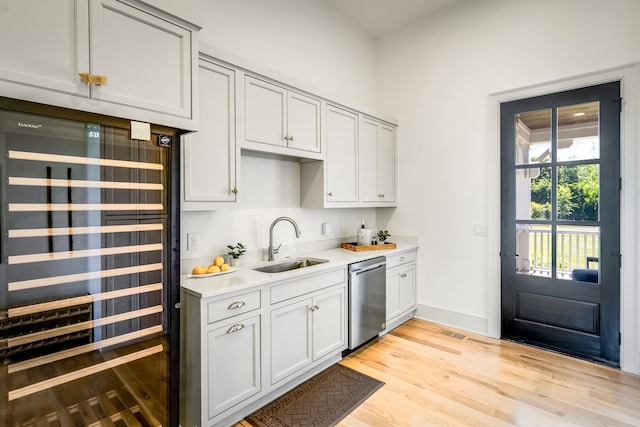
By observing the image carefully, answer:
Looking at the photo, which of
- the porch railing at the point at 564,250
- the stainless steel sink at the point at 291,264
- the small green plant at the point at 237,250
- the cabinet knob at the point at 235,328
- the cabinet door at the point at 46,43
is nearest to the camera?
the cabinet door at the point at 46,43

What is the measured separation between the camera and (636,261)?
2.54 m

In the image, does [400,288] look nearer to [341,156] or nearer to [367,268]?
[367,268]

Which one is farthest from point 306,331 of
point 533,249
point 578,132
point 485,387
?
point 578,132

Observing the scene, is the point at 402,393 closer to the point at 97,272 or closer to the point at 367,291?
the point at 367,291

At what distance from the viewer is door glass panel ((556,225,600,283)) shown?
2.73 m

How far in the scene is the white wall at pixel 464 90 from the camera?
108 inches

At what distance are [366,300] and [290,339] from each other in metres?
0.91

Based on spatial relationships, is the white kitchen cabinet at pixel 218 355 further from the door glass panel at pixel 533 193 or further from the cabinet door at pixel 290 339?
the door glass panel at pixel 533 193

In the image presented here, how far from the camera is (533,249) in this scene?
3016 millimetres

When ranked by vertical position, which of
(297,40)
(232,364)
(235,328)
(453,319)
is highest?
(297,40)

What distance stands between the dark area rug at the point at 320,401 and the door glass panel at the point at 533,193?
2.08m

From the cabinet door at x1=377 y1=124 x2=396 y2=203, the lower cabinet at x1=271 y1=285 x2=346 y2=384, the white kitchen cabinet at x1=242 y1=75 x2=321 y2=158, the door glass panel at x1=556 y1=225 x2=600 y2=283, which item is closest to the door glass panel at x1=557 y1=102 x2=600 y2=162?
the door glass panel at x1=556 y1=225 x2=600 y2=283

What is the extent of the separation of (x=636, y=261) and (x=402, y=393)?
213cm

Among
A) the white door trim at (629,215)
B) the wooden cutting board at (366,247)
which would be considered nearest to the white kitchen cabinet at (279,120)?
the wooden cutting board at (366,247)
